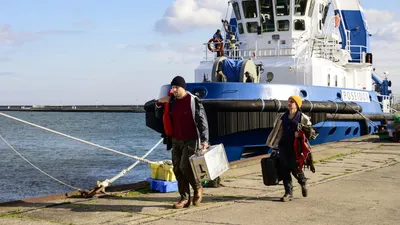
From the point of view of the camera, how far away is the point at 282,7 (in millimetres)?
15984

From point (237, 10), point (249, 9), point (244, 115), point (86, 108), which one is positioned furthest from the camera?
point (86, 108)

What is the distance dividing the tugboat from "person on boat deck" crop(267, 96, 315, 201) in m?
5.12

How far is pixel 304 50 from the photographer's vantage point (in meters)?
15.9

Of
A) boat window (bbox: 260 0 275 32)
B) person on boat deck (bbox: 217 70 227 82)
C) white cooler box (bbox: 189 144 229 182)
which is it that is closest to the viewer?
white cooler box (bbox: 189 144 229 182)

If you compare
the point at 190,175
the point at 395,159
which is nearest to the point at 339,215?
the point at 190,175

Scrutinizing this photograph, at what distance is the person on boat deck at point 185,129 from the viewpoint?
6145 mm

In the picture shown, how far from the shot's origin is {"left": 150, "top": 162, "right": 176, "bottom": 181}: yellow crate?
7176 mm

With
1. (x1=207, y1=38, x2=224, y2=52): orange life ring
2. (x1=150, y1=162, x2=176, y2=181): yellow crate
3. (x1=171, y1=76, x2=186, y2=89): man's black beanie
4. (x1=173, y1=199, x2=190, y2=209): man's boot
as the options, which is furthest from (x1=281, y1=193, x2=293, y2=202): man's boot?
(x1=207, y1=38, x2=224, y2=52): orange life ring

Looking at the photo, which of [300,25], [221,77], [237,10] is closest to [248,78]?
[221,77]

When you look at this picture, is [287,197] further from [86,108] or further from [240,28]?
[86,108]

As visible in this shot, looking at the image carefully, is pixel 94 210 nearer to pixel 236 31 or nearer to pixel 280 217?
pixel 280 217

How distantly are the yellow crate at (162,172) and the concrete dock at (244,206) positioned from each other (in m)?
0.25

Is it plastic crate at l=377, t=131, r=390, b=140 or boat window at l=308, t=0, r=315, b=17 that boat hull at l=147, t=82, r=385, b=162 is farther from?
boat window at l=308, t=0, r=315, b=17

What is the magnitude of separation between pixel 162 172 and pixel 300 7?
10102 mm
